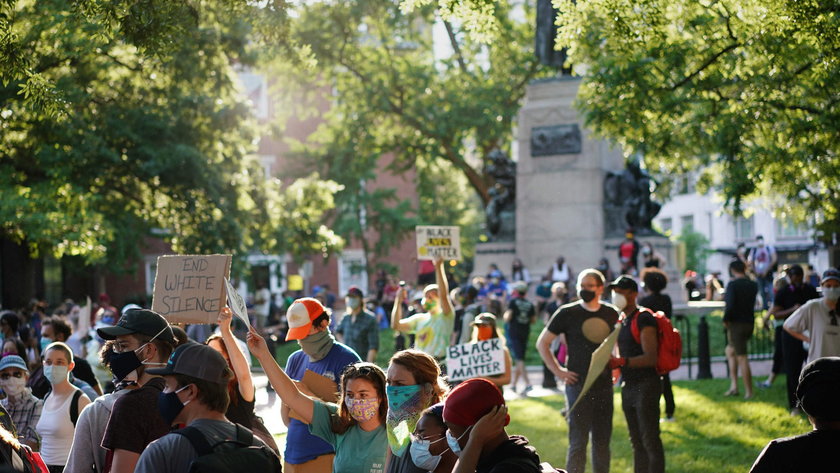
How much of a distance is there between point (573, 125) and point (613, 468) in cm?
1713

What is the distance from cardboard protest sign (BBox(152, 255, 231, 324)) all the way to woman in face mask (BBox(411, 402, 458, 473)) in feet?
7.04

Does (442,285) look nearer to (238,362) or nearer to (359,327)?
(359,327)

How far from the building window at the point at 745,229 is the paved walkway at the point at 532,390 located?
201ft

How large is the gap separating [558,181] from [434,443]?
2269cm

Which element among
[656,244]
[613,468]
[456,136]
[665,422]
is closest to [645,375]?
[613,468]

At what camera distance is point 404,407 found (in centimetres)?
541

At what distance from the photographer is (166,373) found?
4434 millimetres

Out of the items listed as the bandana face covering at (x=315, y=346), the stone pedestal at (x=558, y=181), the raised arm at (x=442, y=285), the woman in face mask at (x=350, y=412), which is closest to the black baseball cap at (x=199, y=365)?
the woman in face mask at (x=350, y=412)

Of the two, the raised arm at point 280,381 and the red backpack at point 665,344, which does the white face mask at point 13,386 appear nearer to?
the raised arm at point 280,381

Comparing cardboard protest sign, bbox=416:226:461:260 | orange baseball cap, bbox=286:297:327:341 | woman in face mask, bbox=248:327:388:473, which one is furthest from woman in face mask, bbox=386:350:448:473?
cardboard protest sign, bbox=416:226:461:260

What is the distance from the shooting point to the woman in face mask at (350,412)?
557 centimetres

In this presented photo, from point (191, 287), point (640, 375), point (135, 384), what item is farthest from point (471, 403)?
point (640, 375)

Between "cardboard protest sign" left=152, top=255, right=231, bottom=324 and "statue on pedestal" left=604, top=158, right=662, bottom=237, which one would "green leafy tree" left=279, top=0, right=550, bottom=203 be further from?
"cardboard protest sign" left=152, top=255, right=231, bottom=324

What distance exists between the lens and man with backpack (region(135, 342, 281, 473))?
13.1 ft
